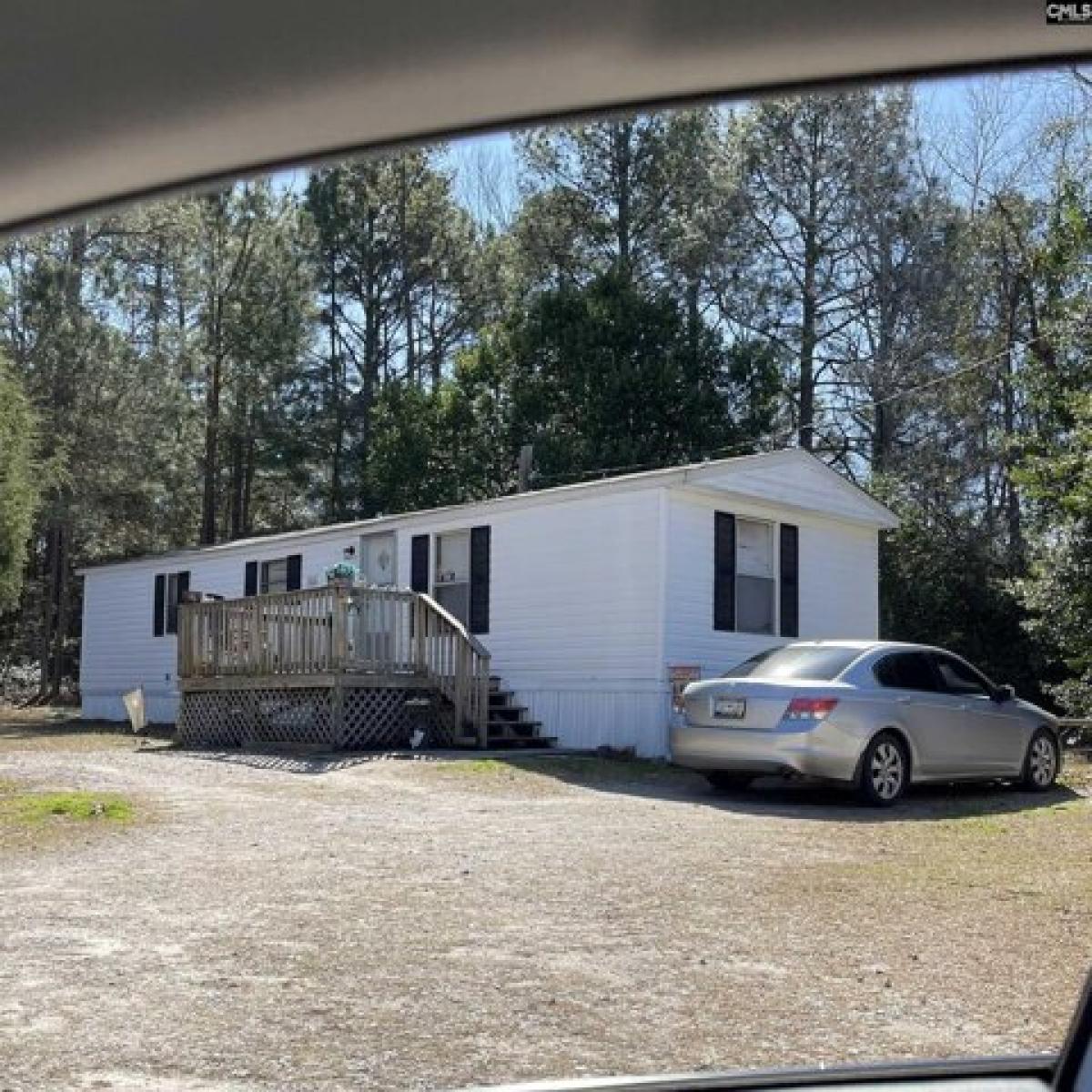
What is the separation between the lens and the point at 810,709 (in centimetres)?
1163

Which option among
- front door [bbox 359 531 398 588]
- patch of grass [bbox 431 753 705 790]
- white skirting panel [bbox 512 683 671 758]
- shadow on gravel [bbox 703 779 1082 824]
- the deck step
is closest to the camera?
shadow on gravel [bbox 703 779 1082 824]

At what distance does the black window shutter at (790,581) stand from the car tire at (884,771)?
251 inches

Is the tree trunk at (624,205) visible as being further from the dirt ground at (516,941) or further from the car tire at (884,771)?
the dirt ground at (516,941)

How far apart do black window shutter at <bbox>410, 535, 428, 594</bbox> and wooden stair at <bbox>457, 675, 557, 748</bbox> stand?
2052 mm

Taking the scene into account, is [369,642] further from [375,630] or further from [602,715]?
[602,715]

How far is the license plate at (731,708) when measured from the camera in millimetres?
11969

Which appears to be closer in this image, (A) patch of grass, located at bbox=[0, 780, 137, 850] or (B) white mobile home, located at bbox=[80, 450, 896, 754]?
(A) patch of grass, located at bbox=[0, 780, 137, 850]

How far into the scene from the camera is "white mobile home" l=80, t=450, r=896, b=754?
55.0 ft

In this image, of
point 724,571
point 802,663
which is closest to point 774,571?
point 724,571

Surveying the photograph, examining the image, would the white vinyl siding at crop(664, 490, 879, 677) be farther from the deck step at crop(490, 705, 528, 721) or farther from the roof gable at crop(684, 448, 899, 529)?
the deck step at crop(490, 705, 528, 721)

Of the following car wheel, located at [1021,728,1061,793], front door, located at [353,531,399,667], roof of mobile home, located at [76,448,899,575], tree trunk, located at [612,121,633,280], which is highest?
tree trunk, located at [612,121,633,280]

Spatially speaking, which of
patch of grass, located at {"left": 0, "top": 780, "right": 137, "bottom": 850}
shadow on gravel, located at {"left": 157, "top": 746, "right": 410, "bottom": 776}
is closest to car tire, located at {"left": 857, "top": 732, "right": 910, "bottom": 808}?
shadow on gravel, located at {"left": 157, "top": 746, "right": 410, "bottom": 776}

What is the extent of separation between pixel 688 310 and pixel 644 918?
25160mm

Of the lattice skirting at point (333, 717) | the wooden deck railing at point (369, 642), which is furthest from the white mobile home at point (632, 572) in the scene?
the lattice skirting at point (333, 717)
